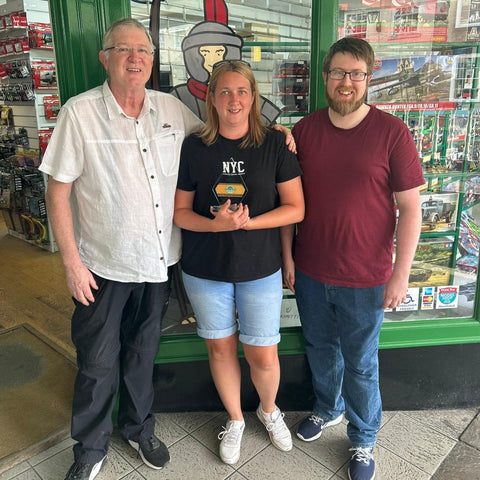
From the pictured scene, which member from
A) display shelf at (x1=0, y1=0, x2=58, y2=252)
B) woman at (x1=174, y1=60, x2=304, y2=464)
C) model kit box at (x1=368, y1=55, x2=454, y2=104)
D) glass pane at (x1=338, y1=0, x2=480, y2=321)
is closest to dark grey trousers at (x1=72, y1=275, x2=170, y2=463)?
woman at (x1=174, y1=60, x2=304, y2=464)

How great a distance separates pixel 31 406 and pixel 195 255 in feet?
4.68

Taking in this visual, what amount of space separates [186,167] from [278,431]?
4.37 ft

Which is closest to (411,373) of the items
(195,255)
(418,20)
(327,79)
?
(195,255)

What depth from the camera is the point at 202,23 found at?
2.09 metres

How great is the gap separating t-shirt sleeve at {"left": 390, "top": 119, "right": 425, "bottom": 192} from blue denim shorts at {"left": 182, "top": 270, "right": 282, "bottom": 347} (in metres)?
0.64

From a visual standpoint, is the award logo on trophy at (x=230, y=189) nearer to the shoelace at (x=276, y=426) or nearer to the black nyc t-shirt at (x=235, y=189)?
the black nyc t-shirt at (x=235, y=189)

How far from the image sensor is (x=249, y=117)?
1.88 m

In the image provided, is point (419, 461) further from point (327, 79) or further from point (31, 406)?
point (31, 406)

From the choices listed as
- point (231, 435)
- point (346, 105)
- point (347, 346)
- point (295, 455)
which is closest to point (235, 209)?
point (346, 105)

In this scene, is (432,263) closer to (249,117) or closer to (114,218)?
(249,117)

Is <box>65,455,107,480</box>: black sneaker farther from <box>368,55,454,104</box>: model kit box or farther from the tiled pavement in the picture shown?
<box>368,55,454,104</box>: model kit box

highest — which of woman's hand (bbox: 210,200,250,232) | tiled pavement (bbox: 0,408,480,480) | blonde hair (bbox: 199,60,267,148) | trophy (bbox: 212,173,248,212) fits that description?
blonde hair (bbox: 199,60,267,148)

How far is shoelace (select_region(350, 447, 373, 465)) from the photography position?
2037 millimetres

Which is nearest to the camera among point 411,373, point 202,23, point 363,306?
point 363,306
